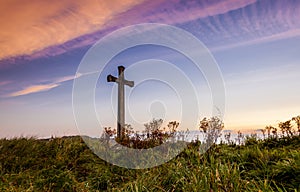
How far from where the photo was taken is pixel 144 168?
25.9 feet

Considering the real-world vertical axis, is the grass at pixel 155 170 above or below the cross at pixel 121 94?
below

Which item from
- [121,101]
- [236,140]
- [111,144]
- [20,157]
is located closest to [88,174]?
[111,144]

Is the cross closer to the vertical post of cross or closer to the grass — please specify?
the vertical post of cross

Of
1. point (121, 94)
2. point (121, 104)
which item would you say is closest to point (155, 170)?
Answer: point (121, 104)

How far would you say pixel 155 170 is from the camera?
7203 mm

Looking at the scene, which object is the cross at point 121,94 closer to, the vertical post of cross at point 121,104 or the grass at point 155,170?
the vertical post of cross at point 121,104

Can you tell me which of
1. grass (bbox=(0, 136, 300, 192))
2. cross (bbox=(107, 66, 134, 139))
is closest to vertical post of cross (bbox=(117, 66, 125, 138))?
cross (bbox=(107, 66, 134, 139))

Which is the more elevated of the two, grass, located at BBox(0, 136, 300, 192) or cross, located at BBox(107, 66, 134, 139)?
cross, located at BBox(107, 66, 134, 139)

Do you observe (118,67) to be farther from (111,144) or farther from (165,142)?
(165,142)

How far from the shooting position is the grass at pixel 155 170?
17.9 ft

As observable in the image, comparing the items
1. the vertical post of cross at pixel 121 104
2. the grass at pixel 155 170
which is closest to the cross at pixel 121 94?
the vertical post of cross at pixel 121 104

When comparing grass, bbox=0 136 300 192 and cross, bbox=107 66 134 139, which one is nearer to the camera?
grass, bbox=0 136 300 192

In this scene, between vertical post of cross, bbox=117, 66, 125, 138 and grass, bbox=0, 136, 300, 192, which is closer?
grass, bbox=0, 136, 300, 192

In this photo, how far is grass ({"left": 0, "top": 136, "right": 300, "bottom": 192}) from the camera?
17.9 ft
